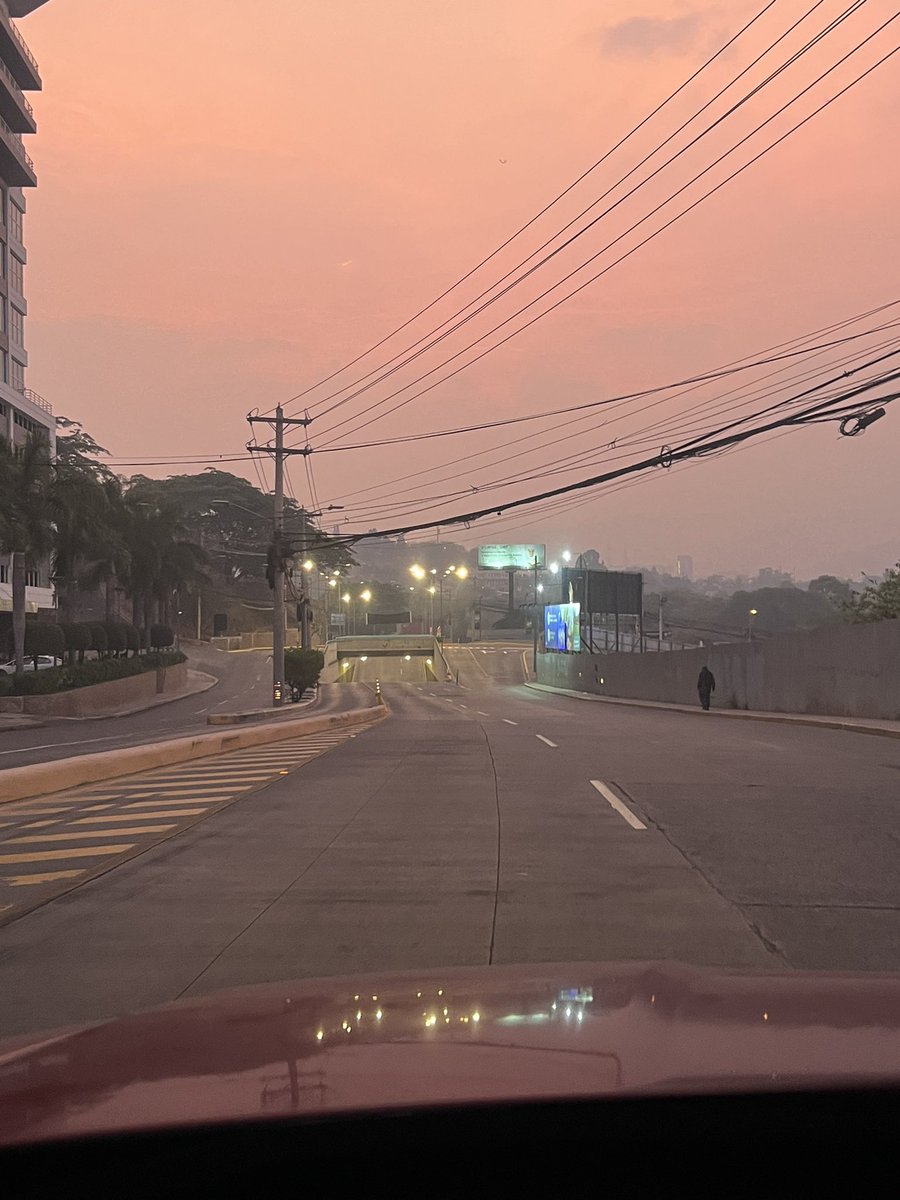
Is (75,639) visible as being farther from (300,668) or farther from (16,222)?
Answer: (16,222)

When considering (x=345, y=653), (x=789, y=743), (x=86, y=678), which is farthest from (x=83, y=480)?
(x=345, y=653)

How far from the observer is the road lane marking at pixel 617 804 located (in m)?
12.3

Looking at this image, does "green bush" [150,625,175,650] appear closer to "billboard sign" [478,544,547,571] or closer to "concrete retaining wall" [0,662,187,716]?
"concrete retaining wall" [0,662,187,716]

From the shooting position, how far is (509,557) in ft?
545

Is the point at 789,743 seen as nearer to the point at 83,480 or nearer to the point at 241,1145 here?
the point at 241,1145

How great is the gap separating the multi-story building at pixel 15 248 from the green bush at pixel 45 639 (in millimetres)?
11818

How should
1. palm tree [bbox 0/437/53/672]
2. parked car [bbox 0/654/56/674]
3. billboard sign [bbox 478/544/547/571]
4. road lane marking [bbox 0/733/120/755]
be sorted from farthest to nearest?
1. billboard sign [bbox 478/544/547/571]
2. parked car [bbox 0/654/56/674]
3. palm tree [bbox 0/437/53/672]
4. road lane marking [bbox 0/733/120/755]

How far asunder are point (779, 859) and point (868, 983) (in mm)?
6202

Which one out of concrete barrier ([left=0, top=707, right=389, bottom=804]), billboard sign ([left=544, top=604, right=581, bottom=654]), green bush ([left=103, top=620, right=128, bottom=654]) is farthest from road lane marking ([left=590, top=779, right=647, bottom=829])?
billboard sign ([left=544, top=604, right=581, bottom=654])

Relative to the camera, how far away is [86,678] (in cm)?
5553

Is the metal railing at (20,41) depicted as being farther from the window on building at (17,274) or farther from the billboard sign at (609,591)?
the billboard sign at (609,591)

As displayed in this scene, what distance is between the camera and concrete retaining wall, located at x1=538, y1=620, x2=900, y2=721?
99.8ft

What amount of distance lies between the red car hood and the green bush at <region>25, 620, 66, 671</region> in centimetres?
6011

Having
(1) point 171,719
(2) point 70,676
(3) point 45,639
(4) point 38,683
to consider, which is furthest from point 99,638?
(1) point 171,719
